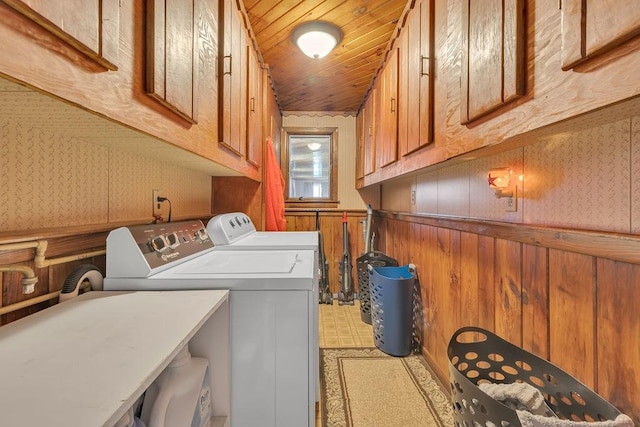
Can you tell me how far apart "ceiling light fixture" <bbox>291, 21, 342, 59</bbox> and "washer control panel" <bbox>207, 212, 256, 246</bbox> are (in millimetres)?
1312

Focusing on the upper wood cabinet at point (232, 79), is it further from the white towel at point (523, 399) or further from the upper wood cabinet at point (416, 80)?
the white towel at point (523, 399)

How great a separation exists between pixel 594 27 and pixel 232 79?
149 cm

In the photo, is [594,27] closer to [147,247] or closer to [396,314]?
[147,247]

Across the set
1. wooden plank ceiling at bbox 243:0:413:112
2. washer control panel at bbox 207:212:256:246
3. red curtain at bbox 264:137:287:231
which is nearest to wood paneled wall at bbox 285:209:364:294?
red curtain at bbox 264:137:287:231

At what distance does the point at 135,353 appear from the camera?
1.83 feet

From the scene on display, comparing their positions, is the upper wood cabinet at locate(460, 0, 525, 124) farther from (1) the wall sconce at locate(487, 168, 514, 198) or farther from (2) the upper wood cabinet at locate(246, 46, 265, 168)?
(2) the upper wood cabinet at locate(246, 46, 265, 168)

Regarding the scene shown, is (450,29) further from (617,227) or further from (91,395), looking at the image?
(91,395)

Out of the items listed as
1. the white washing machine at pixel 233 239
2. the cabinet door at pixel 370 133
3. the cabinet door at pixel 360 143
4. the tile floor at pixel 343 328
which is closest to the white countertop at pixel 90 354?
the white washing machine at pixel 233 239

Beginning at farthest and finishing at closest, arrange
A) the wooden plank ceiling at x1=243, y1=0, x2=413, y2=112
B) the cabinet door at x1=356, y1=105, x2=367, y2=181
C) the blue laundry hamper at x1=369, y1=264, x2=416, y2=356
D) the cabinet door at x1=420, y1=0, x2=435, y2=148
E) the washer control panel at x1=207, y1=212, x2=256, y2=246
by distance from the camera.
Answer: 1. the cabinet door at x1=356, y1=105, x2=367, y2=181
2. the blue laundry hamper at x1=369, y1=264, x2=416, y2=356
3. the wooden plank ceiling at x1=243, y1=0, x2=413, y2=112
4. the washer control panel at x1=207, y1=212, x2=256, y2=246
5. the cabinet door at x1=420, y1=0, x2=435, y2=148

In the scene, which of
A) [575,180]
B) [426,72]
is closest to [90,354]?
[575,180]

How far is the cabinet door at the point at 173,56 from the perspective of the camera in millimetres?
818

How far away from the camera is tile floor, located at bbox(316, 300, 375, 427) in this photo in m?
2.43

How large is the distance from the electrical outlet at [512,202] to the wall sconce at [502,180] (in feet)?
0.05

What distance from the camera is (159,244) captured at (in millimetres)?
1146
